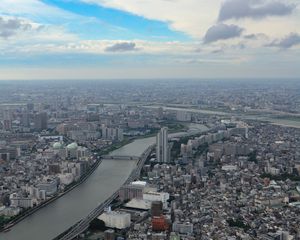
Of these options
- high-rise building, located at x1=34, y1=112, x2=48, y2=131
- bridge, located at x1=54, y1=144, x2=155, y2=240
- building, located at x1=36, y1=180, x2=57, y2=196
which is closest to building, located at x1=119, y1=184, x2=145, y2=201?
bridge, located at x1=54, y1=144, x2=155, y2=240

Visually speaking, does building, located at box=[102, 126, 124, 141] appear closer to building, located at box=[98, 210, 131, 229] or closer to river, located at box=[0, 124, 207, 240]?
river, located at box=[0, 124, 207, 240]

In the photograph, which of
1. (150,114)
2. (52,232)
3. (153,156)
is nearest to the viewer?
(52,232)

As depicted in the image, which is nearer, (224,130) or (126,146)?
(126,146)

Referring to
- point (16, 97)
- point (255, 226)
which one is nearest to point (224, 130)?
point (255, 226)

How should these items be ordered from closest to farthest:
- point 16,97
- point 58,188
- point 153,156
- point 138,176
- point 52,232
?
point 52,232, point 58,188, point 138,176, point 153,156, point 16,97

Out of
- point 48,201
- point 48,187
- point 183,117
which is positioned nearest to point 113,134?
point 183,117

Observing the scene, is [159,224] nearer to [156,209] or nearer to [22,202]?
[156,209]

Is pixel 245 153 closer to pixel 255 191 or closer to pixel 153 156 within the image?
pixel 153 156

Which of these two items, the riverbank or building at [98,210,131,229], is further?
the riverbank

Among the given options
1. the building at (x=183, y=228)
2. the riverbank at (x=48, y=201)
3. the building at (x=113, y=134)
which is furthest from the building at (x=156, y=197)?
the building at (x=113, y=134)
